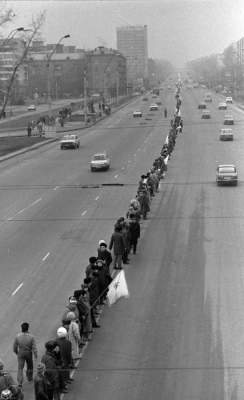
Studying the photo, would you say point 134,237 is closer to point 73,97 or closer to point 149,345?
point 149,345

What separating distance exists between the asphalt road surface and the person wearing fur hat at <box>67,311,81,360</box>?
0.36m

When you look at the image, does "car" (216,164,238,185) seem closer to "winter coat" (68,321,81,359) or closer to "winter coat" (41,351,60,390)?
"winter coat" (68,321,81,359)

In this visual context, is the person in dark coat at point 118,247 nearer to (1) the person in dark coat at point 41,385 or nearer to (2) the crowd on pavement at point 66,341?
(2) the crowd on pavement at point 66,341

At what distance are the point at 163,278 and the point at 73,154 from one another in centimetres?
4014

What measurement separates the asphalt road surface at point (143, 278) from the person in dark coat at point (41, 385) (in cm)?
114

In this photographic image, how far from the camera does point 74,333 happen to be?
580 inches

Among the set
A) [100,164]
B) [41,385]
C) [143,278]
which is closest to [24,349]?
[41,385]

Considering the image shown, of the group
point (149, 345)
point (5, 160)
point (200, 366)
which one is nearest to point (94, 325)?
point (149, 345)

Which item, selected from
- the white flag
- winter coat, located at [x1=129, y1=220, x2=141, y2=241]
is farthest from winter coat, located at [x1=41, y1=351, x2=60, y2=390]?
winter coat, located at [x1=129, y1=220, x2=141, y2=241]

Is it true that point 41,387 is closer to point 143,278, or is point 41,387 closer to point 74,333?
point 74,333

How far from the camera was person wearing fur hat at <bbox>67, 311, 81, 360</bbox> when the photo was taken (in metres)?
14.7

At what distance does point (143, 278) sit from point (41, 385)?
8.97 m

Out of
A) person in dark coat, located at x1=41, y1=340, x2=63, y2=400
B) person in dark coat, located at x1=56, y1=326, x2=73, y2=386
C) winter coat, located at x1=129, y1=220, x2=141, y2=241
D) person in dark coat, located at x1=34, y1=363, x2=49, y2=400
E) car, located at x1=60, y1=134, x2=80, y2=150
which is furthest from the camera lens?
car, located at x1=60, y1=134, x2=80, y2=150

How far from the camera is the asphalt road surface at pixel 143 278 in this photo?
14398 millimetres
